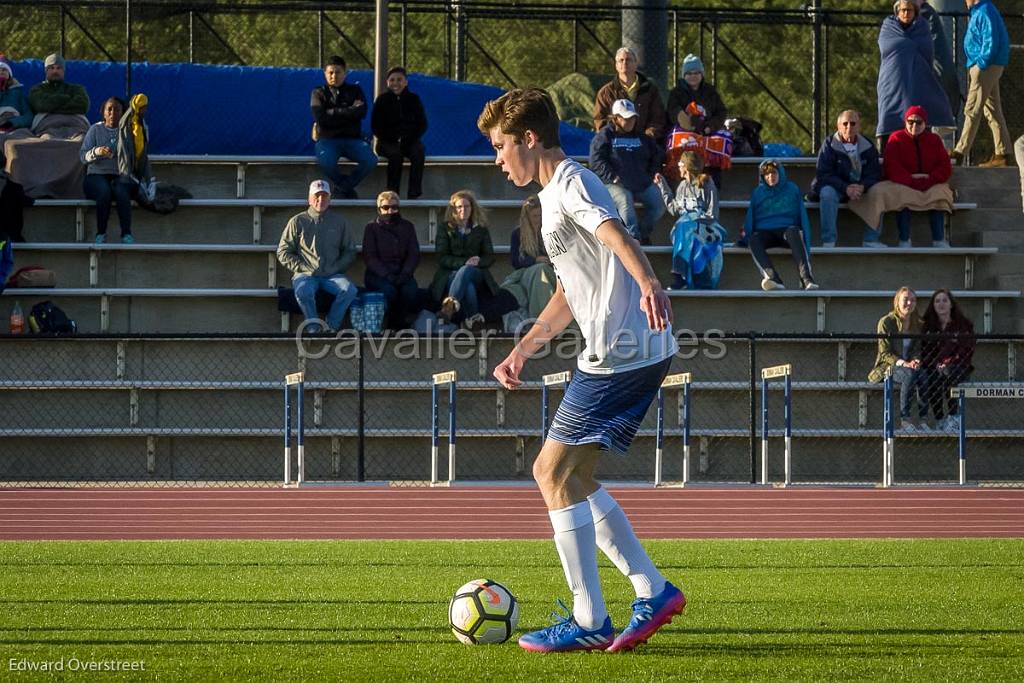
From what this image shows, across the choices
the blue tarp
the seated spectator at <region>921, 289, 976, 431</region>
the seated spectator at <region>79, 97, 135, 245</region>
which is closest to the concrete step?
the seated spectator at <region>79, 97, 135, 245</region>

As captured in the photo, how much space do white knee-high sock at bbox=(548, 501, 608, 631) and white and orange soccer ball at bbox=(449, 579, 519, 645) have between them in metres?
0.34

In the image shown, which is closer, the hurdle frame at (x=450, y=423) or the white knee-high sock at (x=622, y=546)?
the white knee-high sock at (x=622, y=546)

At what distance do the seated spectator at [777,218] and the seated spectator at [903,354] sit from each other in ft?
4.94

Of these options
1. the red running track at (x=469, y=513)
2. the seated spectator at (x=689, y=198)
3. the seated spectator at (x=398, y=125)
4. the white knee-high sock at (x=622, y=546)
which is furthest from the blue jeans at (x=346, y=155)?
the white knee-high sock at (x=622, y=546)

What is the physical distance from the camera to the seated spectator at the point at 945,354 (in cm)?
1564

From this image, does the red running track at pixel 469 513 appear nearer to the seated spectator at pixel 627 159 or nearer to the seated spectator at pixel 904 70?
the seated spectator at pixel 627 159

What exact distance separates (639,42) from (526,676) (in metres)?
17.6

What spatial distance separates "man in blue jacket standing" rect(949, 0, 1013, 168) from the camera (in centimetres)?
1927

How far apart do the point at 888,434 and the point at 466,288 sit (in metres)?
4.53

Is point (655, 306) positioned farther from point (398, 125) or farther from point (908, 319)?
point (398, 125)

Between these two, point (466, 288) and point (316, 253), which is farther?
point (316, 253)

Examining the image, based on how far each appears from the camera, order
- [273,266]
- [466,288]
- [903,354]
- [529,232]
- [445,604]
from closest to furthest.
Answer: [445,604], [903,354], [466,288], [529,232], [273,266]

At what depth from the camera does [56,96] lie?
61.3 ft

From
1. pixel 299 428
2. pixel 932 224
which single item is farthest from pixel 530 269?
pixel 932 224
